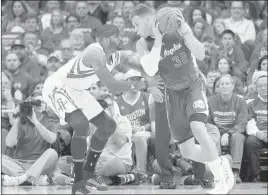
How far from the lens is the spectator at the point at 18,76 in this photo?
1129 cm

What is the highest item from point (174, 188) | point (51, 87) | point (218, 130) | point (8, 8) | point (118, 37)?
point (8, 8)

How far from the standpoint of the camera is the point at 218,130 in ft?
32.1

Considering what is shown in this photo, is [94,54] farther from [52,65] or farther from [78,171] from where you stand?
[52,65]

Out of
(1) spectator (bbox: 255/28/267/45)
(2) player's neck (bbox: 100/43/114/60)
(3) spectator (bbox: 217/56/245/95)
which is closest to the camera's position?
(2) player's neck (bbox: 100/43/114/60)

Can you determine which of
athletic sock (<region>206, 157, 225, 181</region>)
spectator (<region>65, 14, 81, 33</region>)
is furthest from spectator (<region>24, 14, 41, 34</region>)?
athletic sock (<region>206, 157, 225, 181</region>)

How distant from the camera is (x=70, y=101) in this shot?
7633mm

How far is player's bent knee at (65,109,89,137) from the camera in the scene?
7.52 m

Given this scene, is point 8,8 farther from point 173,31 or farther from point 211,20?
point 173,31

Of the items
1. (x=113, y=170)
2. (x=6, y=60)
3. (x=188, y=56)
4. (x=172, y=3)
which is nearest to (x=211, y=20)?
(x=172, y=3)

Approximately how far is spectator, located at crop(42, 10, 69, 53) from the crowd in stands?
20mm

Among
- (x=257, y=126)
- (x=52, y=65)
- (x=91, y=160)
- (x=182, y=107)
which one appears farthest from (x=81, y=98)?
(x=52, y=65)

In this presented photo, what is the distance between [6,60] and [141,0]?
4119 mm

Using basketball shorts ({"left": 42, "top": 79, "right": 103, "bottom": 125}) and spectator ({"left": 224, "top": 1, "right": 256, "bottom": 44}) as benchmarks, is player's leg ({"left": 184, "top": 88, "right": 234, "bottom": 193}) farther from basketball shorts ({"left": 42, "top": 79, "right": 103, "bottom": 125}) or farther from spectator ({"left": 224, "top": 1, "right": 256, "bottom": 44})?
spectator ({"left": 224, "top": 1, "right": 256, "bottom": 44})

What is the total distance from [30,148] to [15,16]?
5.26m
